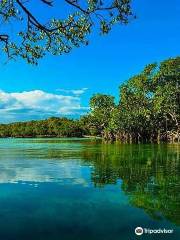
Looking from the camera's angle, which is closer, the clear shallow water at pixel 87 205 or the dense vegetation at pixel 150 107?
the clear shallow water at pixel 87 205

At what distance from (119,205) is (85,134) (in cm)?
11471

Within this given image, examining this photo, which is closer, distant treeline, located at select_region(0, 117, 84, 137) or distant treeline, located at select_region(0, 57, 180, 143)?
distant treeline, located at select_region(0, 57, 180, 143)

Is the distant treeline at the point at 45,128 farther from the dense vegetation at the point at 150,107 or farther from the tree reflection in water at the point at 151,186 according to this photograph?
the tree reflection in water at the point at 151,186

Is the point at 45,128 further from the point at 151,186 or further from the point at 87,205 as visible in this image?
the point at 87,205

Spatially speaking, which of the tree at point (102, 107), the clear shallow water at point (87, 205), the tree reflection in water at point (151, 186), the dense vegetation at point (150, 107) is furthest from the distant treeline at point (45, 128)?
the clear shallow water at point (87, 205)

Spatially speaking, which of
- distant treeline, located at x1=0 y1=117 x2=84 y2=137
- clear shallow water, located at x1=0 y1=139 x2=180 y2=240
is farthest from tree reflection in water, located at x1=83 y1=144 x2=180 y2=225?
distant treeline, located at x1=0 y1=117 x2=84 y2=137

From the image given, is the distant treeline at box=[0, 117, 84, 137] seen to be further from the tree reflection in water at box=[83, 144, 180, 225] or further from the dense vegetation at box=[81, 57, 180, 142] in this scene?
the tree reflection in water at box=[83, 144, 180, 225]

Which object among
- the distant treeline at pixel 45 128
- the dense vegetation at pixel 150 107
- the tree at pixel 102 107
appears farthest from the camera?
the distant treeline at pixel 45 128

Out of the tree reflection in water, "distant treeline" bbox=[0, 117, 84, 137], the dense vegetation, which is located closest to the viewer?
the tree reflection in water

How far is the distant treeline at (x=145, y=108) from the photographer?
60.2 m

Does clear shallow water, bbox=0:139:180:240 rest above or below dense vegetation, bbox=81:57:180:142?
below

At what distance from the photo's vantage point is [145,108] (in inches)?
2515

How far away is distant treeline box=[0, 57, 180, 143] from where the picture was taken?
6019 centimetres

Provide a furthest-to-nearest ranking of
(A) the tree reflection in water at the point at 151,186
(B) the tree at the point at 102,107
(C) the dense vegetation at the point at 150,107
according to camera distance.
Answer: (B) the tree at the point at 102,107 → (C) the dense vegetation at the point at 150,107 → (A) the tree reflection in water at the point at 151,186
